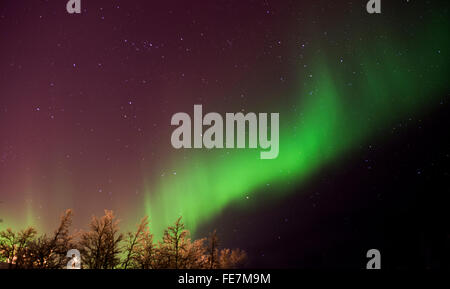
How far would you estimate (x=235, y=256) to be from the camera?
3142cm

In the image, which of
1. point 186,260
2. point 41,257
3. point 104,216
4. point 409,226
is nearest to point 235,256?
point 186,260

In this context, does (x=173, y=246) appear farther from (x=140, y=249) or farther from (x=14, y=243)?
(x=14, y=243)

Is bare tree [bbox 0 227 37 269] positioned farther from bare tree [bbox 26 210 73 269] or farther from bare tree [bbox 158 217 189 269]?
bare tree [bbox 158 217 189 269]

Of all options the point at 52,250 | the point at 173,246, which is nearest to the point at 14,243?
the point at 52,250

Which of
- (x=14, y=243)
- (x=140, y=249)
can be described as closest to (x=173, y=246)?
(x=140, y=249)

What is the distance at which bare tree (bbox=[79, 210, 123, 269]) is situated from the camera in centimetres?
1800

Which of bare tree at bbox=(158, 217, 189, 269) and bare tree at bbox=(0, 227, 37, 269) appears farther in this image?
bare tree at bbox=(158, 217, 189, 269)

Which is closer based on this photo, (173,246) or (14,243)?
(14,243)

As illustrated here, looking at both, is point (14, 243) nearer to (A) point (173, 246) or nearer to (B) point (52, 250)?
(B) point (52, 250)

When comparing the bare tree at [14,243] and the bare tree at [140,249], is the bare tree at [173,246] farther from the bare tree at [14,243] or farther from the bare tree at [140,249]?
the bare tree at [14,243]

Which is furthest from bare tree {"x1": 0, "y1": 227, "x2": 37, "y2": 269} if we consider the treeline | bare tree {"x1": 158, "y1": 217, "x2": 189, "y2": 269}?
bare tree {"x1": 158, "y1": 217, "x2": 189, "y2": 269}

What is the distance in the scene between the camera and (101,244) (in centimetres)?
1859
